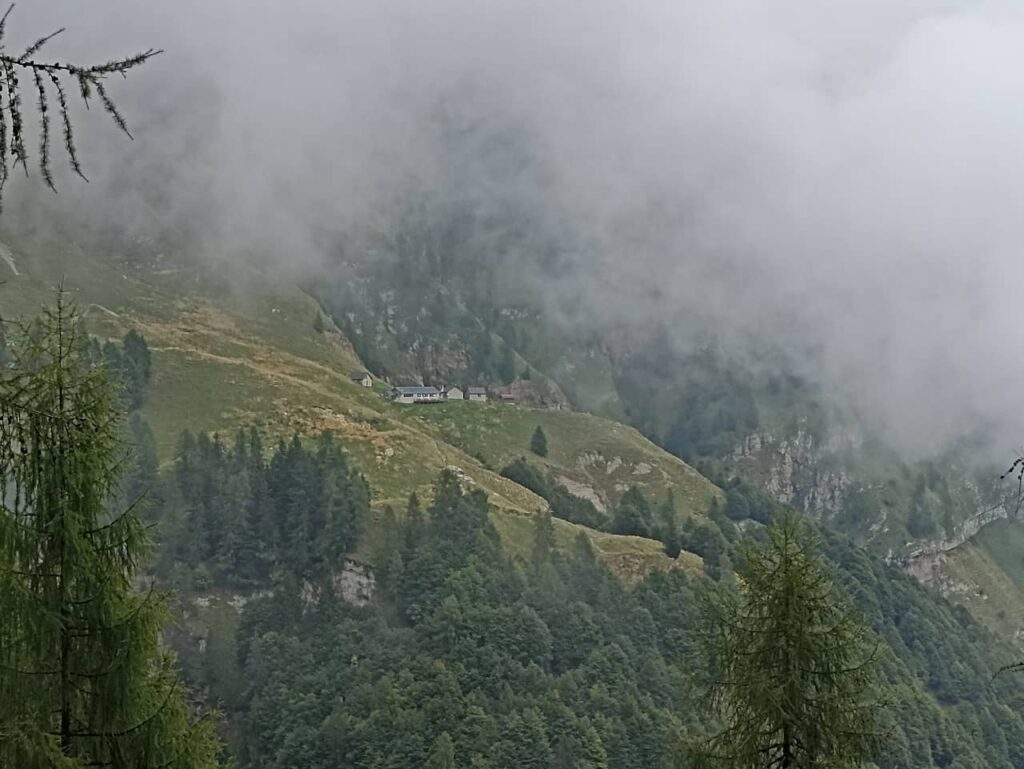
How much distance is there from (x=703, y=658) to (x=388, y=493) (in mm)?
147259

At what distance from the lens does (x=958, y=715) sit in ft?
630

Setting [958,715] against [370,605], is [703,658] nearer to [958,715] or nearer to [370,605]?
[370,605]

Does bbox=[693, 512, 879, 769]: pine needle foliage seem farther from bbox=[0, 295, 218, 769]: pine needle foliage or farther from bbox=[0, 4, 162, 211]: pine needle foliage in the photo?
bbox=[0, 4, 162, 211]: pine needle foliage

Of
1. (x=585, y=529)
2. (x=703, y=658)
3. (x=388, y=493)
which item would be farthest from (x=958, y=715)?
(x=703, y=658)

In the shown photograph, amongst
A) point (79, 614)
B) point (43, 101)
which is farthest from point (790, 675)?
point (43, 101)

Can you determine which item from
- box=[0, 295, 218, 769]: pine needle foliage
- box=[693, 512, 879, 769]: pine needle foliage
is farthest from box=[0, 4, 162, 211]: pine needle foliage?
box=[693, 512, 879, 769]: pine needle foliage

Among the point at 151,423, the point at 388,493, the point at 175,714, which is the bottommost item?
the point at 175,714

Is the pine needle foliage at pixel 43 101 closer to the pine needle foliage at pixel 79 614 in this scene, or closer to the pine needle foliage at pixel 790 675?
the pine needle foliage at pixel 79 614

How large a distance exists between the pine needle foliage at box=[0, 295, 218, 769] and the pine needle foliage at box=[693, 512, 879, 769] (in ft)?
33.6

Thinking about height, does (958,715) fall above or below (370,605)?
below

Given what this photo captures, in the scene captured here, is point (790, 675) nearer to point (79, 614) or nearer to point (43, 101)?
point (79, 614)

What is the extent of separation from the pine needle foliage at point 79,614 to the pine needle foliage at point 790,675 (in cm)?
1025

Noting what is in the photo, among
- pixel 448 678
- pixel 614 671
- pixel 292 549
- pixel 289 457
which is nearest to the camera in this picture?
pixel 448 678

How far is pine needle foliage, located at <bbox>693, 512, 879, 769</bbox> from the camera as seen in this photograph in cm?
2014
